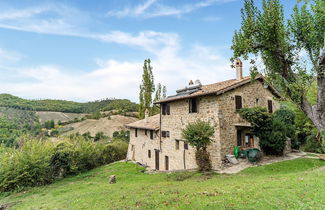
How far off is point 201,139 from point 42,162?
13288 mm

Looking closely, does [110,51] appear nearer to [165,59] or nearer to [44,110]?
[165,59]

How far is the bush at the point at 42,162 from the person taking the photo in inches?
523

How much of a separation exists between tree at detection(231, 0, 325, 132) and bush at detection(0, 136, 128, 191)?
16826 mm

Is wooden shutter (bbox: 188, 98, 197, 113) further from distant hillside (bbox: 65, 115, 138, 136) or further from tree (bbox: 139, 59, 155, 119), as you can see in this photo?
distant hillside (bbox: 65, 115, 138, 136)

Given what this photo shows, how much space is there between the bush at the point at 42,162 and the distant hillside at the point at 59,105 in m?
34.3

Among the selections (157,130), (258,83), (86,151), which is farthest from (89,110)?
(258,83)

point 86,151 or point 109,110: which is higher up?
point 109,110

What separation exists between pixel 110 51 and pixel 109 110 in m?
39.7

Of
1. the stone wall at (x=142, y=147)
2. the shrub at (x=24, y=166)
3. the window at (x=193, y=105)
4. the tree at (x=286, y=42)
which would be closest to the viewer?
the tree at (x=286, y=42)

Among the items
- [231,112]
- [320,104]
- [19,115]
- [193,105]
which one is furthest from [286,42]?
[19,115]

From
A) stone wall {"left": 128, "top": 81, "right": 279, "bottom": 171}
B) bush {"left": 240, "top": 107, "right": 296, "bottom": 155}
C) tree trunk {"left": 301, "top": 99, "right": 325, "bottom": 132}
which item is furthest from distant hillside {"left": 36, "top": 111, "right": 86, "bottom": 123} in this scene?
tree trunk {"left": 301, "top": 99, "right": 325, "bottom": 132}

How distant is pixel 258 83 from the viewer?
1593cm

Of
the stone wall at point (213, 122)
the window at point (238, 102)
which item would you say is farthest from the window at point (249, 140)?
the window at point (238, 102)

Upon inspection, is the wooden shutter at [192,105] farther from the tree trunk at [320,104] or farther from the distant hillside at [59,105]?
the distant hillside at [59,105]
